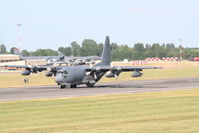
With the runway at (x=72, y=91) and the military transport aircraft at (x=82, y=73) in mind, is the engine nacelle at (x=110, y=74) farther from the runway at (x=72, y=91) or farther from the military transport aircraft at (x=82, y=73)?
the runway at (x=72, y=91)

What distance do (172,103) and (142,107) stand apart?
3354 mm

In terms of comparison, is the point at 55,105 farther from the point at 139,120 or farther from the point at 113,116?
the point at 139,120

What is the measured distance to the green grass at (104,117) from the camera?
2528cm

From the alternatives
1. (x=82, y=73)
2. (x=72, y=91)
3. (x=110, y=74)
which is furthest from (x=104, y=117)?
(x=82, y=73)

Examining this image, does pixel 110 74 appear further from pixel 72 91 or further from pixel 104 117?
pixel 104 117

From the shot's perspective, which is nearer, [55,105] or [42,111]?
[42,111]

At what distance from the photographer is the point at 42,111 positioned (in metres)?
34.4

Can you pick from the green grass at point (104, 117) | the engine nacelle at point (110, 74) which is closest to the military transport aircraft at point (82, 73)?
the engine nacelle at point (110, 74)

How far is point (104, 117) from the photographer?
30016 mm

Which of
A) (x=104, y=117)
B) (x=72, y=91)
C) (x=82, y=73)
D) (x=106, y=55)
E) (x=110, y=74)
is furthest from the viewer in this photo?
(x=106, y=55)

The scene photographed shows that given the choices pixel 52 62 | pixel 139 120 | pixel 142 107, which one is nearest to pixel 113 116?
pixel 139 120

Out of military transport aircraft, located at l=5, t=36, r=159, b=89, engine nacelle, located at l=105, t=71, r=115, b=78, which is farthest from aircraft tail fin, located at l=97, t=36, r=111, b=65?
engine nacelle, located at l=105, t=71, r=115, b=78

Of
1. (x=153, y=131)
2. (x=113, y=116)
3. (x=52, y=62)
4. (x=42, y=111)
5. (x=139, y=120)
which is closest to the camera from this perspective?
(x=153, y=131)

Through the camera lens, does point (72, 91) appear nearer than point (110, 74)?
Yes
